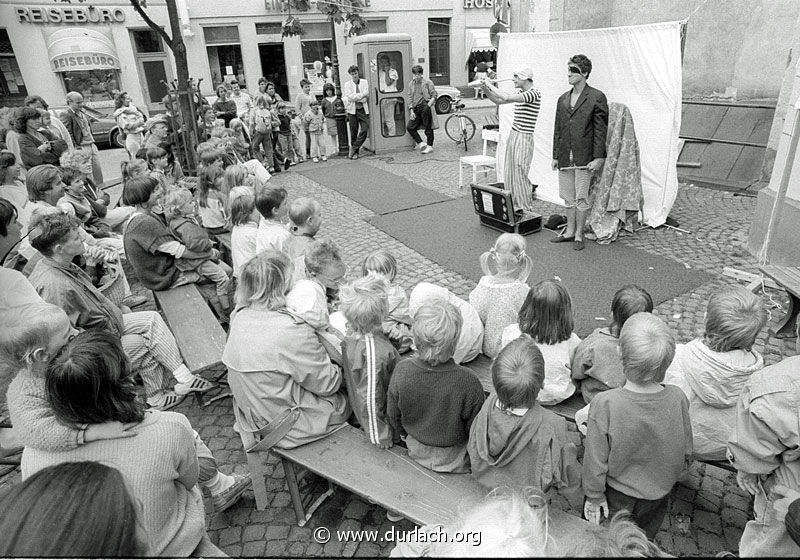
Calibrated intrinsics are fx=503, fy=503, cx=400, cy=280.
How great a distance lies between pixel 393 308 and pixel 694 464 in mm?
1968

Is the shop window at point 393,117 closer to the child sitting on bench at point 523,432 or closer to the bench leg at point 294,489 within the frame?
the bench leg at point 294,489

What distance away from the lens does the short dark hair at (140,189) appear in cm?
426

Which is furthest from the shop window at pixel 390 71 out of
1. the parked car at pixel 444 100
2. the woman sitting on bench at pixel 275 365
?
the woman sitting on bench at pixel 275 365

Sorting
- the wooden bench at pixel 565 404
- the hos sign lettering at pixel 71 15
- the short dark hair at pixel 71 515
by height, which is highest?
the hos sign lettering at pixel 71 15

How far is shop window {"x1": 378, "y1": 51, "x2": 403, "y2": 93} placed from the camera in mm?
11031

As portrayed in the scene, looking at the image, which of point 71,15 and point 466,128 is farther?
point 71,15

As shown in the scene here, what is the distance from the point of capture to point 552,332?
2.64m

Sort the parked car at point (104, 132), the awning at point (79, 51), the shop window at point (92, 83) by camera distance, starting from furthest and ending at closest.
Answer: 1. the shop window at point (92, 83)
2. the awning at point (79, 51)
3. the parked car at point (104, 132)

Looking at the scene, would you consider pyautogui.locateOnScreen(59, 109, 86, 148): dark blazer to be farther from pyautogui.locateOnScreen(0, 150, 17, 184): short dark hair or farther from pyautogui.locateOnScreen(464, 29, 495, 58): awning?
pyautogui.locateOnScreen(464, 29, 495, 58): awning

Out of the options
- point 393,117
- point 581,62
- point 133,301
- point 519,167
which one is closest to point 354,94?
point 393,117

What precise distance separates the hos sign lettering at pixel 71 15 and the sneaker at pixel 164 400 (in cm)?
2123

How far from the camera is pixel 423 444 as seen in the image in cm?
238

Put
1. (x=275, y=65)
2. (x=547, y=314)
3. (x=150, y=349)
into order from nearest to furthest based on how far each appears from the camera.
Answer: (x=547, y=314)
(x=150, y=349)
(x=275, y=65)

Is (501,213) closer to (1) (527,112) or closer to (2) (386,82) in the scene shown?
(1) (527,112)
